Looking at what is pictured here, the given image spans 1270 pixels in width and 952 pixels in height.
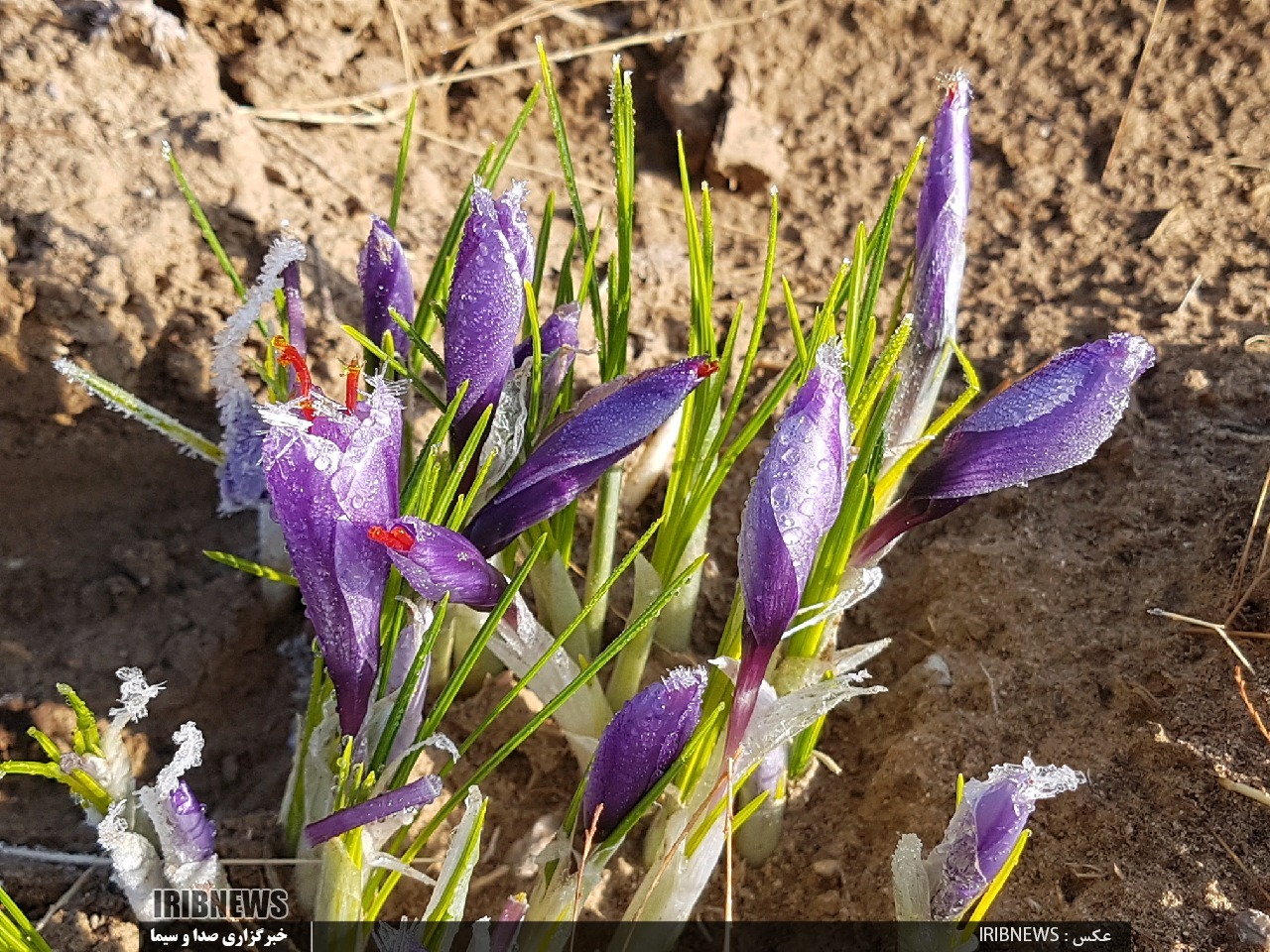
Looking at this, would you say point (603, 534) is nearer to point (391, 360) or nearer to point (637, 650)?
point (637, 650)

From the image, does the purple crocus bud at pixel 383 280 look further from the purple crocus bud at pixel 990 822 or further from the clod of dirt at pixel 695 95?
the clod of dirt at pixel 695 95

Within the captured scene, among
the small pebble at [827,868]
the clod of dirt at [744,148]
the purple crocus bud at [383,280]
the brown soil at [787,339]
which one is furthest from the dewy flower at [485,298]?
the clod of dirt at [744,148]

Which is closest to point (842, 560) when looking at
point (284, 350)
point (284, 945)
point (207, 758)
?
point (284, 350)

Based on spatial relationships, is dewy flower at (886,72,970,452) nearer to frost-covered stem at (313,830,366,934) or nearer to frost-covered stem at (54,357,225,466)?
frost-covered stem at (313,830,366,934)

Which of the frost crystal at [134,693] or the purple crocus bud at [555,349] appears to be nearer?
the frost crystal at [134,693]

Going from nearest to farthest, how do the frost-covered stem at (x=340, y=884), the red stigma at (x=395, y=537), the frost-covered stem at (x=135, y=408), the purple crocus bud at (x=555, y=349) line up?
the red stigma at (x=395, y=537) → the frost-covered stem at (x=340, y=884) → the purple crocus bud at (x=555, y=349) → the frost-covered stem at (x=135, y=408)

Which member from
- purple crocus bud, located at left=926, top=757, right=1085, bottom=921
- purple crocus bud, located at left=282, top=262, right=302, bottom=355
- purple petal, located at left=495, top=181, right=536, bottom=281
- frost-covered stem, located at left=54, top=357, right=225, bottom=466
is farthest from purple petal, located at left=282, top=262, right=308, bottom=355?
purple crocus bud, located at left=926, top=757, right=1085, bottom=921
